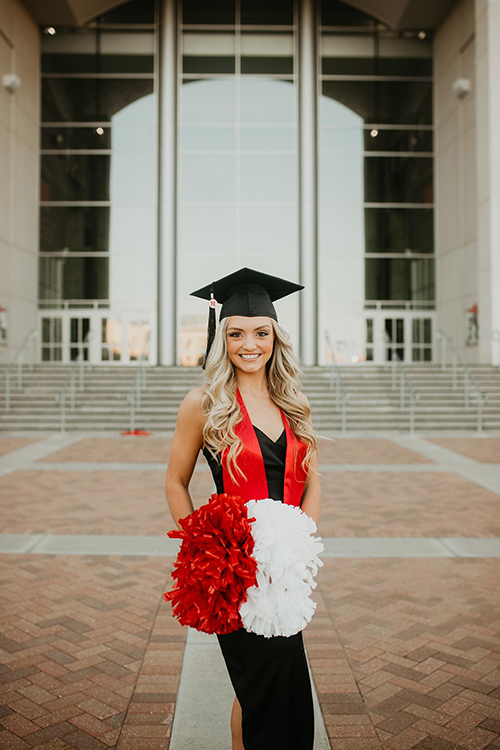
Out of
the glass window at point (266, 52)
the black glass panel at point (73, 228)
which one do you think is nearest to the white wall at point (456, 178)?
the glass window at point (266, 52)

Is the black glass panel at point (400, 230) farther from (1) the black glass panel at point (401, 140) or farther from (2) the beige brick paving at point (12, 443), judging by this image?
(2) the beige brick paving at point (12, 443)

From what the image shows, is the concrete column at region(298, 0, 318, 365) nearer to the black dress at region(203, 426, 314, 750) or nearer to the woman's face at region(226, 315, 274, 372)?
the woman's face at region(226, 315, 274, 372)

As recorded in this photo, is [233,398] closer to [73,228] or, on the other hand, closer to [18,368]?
[18,368]

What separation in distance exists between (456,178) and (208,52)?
11.5 meters

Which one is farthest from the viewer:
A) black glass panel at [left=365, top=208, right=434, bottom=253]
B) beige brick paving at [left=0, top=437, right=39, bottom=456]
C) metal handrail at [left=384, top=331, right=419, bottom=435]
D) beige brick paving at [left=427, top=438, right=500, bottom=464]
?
black glass panel at [left=365, top=208, right=434, bottom=253]

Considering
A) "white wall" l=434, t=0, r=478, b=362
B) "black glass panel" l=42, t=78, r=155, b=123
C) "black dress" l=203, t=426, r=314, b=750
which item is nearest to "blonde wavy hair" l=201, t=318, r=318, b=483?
"black dress" l=203, t=426, r=314, b=750

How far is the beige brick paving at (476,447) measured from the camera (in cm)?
1105

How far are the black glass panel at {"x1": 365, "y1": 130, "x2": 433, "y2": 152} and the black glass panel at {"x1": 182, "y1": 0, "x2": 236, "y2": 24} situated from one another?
7.61m

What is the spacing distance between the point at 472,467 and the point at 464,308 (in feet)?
49.2

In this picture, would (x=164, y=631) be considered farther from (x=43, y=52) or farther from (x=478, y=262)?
(x=43, y=52)

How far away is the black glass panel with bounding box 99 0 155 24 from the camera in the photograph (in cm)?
2522

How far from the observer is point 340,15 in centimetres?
2553

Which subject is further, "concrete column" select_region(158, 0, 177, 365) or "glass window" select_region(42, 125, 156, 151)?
"glass window" select_region(42, 125, 156, 151)

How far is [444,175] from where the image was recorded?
2500 cm
